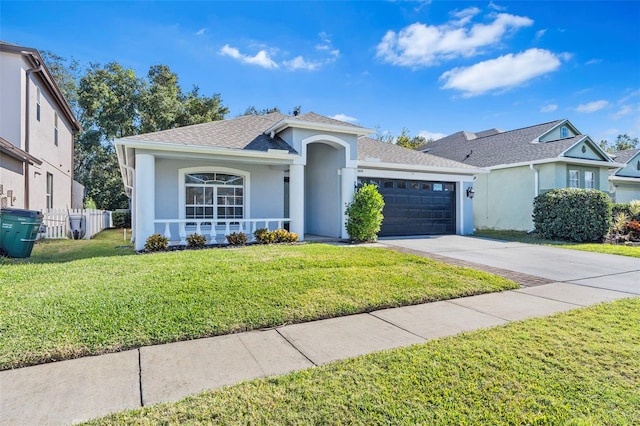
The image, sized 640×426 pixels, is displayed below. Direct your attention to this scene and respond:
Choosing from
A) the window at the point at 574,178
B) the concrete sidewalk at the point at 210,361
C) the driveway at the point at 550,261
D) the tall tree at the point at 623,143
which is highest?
the tall tree at the point at 623,143

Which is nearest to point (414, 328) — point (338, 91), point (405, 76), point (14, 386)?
point (14, 386)

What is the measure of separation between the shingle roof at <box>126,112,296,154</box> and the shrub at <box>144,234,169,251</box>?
2.87 meters

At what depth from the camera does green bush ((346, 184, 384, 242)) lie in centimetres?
1188

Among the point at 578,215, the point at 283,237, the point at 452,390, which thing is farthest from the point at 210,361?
the point at 578,215

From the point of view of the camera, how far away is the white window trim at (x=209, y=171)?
11836 mm

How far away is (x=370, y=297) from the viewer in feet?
18.4

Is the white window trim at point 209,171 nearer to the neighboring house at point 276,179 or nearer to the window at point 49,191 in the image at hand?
the neighboring house at point 276,179

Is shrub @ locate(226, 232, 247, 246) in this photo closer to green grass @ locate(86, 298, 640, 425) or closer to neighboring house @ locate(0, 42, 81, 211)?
neighboring house @ locate(0, 42, 81, 211)

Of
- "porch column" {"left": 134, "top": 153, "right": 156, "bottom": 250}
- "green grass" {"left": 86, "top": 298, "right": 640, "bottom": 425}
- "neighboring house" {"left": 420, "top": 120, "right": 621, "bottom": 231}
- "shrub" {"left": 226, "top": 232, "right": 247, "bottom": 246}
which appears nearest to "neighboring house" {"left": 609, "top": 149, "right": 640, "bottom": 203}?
"neighboring house" {"left": 420, "top": 120, "right": 621, "bottom": 231}

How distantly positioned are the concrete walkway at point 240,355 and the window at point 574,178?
13271 millimetres

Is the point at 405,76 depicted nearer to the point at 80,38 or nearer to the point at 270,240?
the point at 270,240

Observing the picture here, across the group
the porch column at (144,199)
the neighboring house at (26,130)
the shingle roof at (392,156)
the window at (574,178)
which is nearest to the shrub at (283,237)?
the porch column at (144,199)

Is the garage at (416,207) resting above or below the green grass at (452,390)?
above

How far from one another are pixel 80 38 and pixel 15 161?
10.3 m
